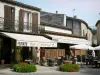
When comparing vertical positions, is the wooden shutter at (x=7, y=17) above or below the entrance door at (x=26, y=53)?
above

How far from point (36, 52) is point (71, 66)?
9783 mm

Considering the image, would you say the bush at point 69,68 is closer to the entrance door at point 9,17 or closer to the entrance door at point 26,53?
the entrance door at point 9,17

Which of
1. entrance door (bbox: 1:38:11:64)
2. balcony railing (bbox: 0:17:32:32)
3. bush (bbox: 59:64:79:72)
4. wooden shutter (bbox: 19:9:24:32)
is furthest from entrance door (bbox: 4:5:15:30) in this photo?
bush (bbox: 59:64:79:72)

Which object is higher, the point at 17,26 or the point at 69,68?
the point at 17,26

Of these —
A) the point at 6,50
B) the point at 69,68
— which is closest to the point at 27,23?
the point at 6,50

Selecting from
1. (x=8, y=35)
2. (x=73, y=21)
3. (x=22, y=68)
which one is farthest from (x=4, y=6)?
(x=73, y=21)

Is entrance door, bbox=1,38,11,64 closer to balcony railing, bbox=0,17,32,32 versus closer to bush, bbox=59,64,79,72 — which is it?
balcony railing, bbox=0,17,32,32

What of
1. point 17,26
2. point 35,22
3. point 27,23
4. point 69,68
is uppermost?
point 35,22

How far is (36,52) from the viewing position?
33.2 meters

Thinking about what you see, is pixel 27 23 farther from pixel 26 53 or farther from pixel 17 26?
pixel 26 53

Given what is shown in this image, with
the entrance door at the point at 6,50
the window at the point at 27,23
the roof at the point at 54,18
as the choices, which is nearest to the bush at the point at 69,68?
the entrance door at the point at 6,50

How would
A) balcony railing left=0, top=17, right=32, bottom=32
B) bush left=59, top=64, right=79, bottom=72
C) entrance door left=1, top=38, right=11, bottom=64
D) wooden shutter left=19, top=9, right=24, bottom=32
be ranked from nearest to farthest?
1. bush left=59, top=64, right=79, bottom=72
2. balcony railing left=0, top=17, right=32, bottom=32
3. entrance door left=1, top=38, right=11, bottom=64
4. wooden shutter left=19, top=9, right=24, bottom=32

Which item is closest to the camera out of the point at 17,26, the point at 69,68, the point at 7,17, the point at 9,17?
the point at 69,68

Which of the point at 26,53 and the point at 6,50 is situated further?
the point at 26,53
